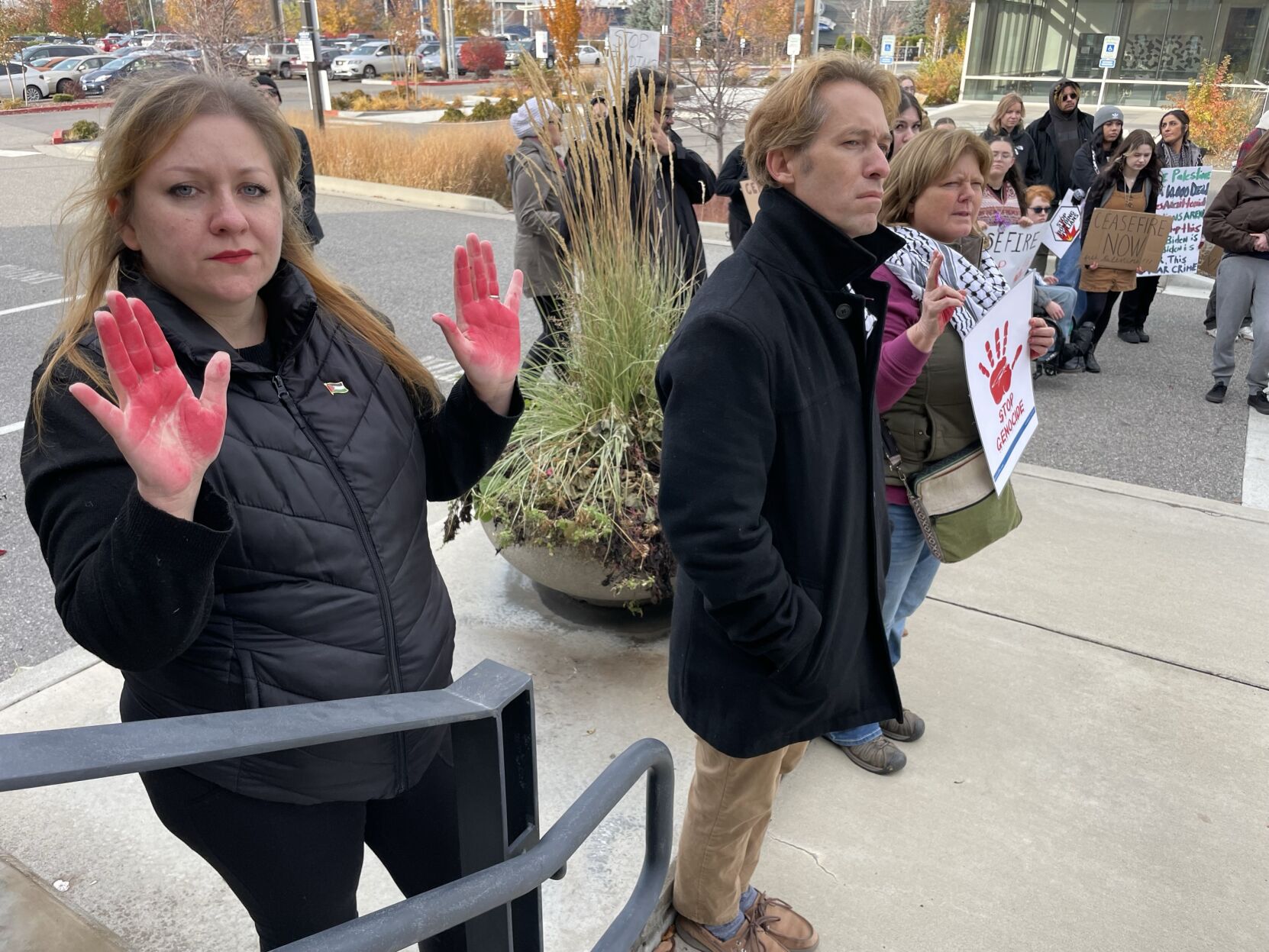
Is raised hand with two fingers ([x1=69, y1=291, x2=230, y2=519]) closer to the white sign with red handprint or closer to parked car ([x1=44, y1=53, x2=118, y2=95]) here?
the white sign with red handprint

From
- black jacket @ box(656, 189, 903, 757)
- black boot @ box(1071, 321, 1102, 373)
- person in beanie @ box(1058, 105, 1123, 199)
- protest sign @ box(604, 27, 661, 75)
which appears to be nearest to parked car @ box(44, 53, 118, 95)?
protest sign @ box(604, 27, 661, 75)

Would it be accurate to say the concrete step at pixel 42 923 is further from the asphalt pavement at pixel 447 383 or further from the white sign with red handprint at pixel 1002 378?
the white sign with red handprint at pixel 1002 378

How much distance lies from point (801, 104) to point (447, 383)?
4634 mm

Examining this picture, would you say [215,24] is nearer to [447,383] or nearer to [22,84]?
[447,383]

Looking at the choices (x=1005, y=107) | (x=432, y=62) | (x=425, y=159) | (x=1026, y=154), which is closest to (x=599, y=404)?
(x=1005, y=107)

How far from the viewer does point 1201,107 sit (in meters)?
17.1

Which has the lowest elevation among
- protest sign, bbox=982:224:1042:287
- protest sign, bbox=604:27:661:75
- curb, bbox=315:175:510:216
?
curb, bbox=315:175:510:216

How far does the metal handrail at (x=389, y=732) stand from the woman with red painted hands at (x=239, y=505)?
0.34m

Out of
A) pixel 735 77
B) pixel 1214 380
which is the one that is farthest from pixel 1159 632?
pixel 735 77

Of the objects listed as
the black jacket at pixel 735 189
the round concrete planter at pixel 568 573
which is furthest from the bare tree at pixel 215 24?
the round concrete planter at pixel 568 573

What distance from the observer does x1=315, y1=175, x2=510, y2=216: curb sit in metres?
13.1

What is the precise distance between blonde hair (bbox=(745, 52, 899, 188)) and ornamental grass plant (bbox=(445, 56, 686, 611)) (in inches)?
59.5

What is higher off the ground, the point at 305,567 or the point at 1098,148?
the point at 1098,148

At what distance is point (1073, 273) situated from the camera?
701 cm
